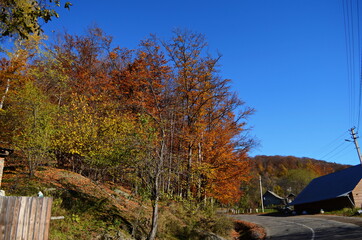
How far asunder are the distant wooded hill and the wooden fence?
2041 inches

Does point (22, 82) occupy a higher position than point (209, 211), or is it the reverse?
point (22, 82)

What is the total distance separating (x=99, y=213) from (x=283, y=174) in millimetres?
113197

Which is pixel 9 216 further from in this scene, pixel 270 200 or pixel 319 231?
pixel 270 200

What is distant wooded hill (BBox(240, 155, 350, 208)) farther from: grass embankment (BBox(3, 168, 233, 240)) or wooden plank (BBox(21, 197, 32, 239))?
wooden plank (BBox(21, 197, 32, 239))

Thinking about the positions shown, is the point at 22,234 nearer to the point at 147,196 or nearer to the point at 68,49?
the point at 147,196

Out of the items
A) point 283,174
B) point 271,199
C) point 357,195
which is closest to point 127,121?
point 357,195

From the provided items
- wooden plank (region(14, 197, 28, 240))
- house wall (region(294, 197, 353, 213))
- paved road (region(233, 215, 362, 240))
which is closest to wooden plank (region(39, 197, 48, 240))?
wooden plank (region(14, 197, 28, 240))

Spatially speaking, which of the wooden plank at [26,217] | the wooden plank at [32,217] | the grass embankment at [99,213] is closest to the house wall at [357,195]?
the grass embankment at [99,213]

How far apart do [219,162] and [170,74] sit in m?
12.2

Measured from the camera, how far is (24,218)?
304 inches

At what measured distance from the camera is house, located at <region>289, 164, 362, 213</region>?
3047 cm

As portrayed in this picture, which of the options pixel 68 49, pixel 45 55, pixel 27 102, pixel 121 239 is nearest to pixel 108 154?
pixel 121 239

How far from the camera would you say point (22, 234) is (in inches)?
299

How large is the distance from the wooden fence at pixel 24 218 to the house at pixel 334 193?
32245 millimetres
